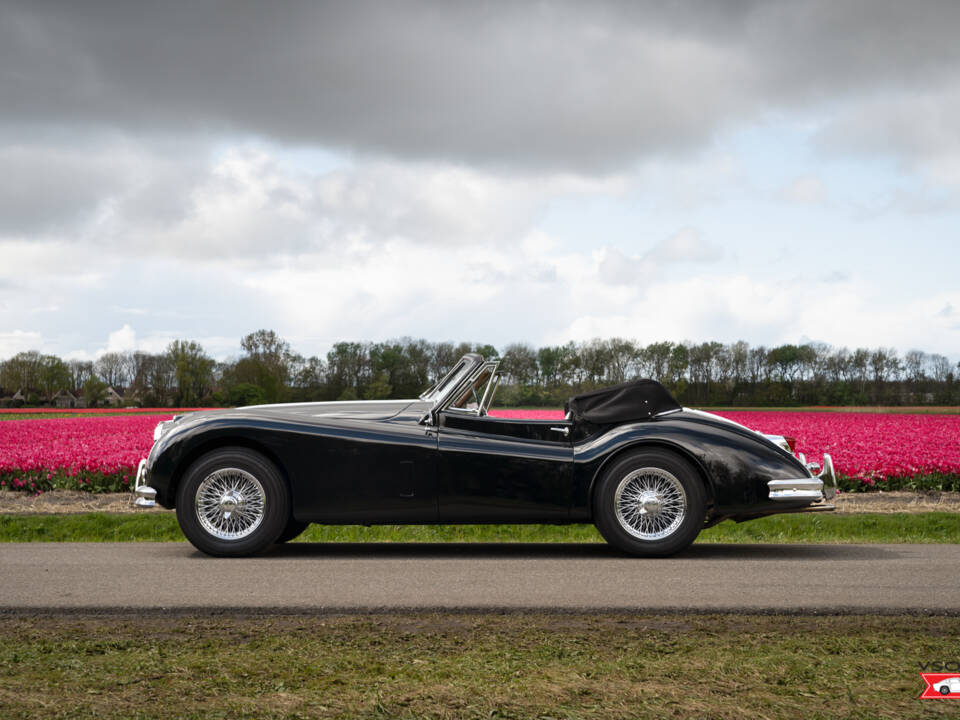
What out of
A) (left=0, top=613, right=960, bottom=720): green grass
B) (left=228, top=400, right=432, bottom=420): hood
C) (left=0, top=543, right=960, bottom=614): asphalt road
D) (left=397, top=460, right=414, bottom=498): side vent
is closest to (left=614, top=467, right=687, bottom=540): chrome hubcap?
(left=0, top=543, right=960, bottom=614): asphalt road

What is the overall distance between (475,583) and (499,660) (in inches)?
74.2

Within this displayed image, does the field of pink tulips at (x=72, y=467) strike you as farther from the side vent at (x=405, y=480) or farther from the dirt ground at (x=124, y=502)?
the side vent at (x=405, y=480)

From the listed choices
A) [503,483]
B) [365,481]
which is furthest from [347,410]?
[503,483]

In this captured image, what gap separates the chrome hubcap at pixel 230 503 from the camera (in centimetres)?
725

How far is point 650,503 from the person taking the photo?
7.22 metres

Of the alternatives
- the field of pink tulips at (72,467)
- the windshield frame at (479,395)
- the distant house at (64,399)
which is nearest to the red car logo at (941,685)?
the windshield frame at (479,395)

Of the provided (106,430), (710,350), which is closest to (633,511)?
(106,430)

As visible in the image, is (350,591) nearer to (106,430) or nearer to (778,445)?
(778,445)

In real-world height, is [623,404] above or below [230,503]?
above

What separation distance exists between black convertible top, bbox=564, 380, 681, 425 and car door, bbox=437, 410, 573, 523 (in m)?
0.46

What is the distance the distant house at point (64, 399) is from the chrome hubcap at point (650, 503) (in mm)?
93109

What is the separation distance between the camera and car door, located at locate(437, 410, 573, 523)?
23.7ft

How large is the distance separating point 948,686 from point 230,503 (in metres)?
5.22

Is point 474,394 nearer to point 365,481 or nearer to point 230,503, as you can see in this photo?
point 365,481
